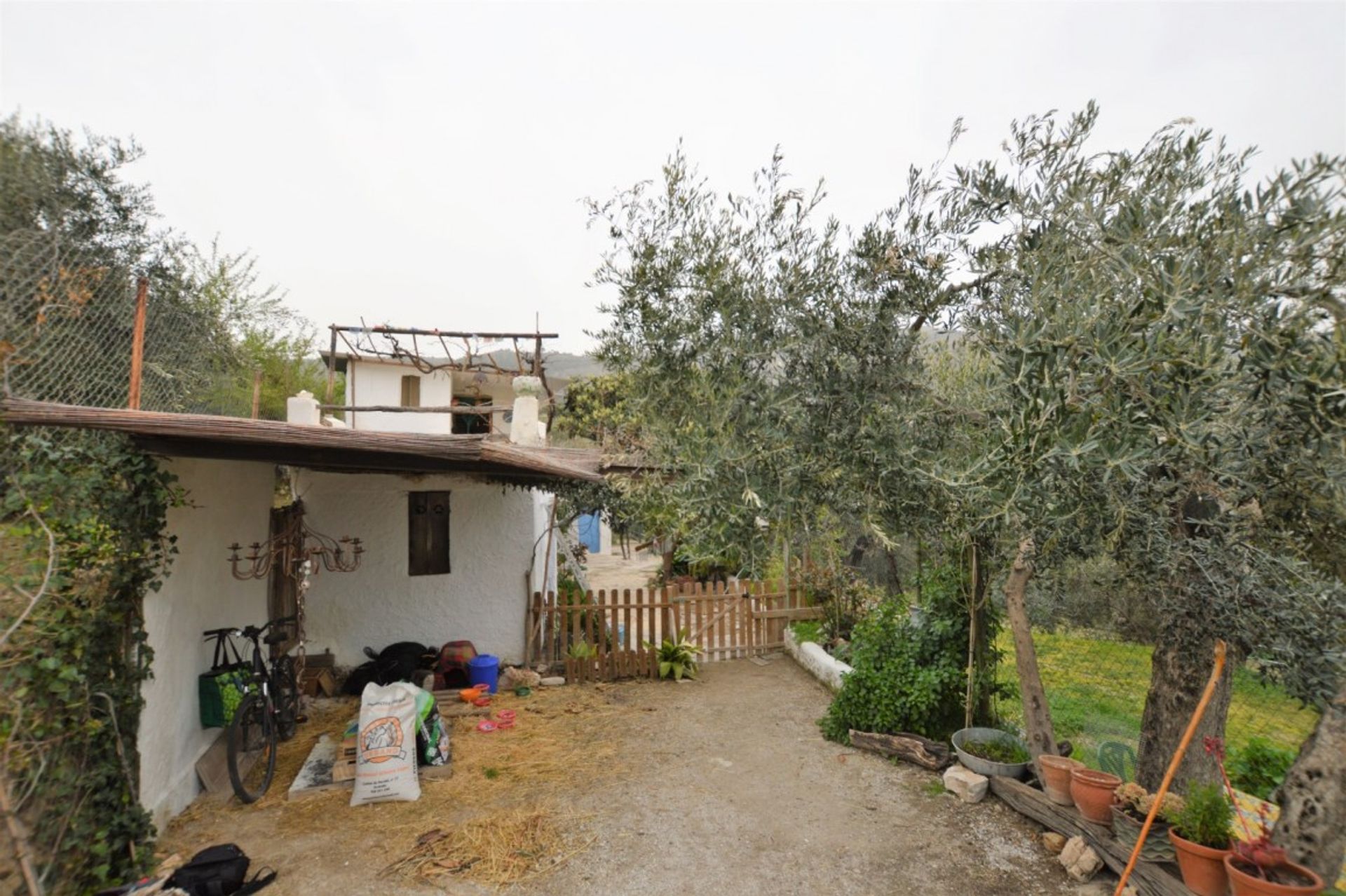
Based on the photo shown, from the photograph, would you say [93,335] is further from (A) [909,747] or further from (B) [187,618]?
(A) [909,747]

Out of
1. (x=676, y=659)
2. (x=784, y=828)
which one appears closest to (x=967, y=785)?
(x=784, y=828)

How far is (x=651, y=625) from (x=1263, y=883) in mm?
6891

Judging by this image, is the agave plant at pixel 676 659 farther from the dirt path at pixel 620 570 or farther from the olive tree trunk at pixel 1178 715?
the olive tree trunk at pixel 1178 715

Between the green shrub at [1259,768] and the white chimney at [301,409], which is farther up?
the white chimney at [301,409]

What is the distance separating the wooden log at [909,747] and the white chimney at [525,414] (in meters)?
5.55

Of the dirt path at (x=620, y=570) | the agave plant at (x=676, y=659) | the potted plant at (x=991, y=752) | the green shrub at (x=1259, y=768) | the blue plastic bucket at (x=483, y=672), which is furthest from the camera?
the dirt path at (x=620, y=570)

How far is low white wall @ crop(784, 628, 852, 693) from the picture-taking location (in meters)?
7.73

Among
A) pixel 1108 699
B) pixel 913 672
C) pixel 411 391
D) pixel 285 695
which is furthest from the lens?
pixel 411 391

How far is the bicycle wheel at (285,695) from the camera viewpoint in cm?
606

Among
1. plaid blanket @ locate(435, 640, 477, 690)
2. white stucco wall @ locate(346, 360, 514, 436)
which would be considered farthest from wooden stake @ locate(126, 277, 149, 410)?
white stucco wall @ locate(346, 360, 514, 436)

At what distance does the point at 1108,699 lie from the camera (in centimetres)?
753

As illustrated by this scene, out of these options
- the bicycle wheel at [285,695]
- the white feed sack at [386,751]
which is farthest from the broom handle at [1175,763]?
the bicycle wheel at [285,695]

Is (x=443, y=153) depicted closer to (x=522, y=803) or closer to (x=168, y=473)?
(x=168, y=473)

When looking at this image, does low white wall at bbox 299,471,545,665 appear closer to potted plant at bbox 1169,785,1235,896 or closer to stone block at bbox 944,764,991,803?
stone block at bbox 944,764,991,803
